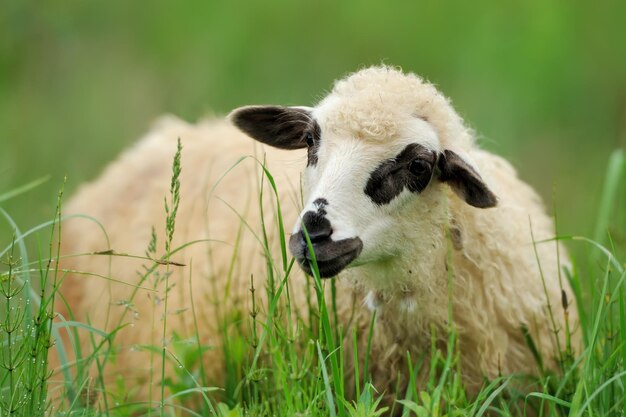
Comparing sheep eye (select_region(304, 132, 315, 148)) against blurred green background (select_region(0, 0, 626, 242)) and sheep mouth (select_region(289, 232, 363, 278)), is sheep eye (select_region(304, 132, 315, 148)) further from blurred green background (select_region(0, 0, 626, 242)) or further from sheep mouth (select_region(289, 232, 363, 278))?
blurred green background (select_region(0, 0, 626, 242))

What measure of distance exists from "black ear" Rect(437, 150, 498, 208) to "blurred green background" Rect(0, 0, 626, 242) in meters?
4.00

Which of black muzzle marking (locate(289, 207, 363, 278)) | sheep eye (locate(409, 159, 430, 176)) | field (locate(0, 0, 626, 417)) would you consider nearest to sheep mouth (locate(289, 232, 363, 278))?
black muzzle marking (locate(289, 207, 363, 278))

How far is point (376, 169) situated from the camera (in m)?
4.04

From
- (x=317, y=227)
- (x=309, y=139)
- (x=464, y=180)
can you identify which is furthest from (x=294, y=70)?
(x=317, y=227)

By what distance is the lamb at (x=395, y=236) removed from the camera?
4039mm

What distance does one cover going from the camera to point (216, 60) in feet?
32.6

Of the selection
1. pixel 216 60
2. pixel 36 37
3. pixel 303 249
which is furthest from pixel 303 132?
pixel 36 37

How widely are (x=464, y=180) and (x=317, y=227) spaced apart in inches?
26.8

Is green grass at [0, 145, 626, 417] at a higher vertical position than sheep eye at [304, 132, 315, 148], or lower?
lower

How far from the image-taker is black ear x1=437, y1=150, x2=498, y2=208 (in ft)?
13.5

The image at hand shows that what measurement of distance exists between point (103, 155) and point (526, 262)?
5.43m

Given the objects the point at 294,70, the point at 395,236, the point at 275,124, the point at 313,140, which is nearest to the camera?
the point at 395,236

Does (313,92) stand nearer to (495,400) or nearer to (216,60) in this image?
(216,60)

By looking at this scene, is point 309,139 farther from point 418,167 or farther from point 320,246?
point 320,246
